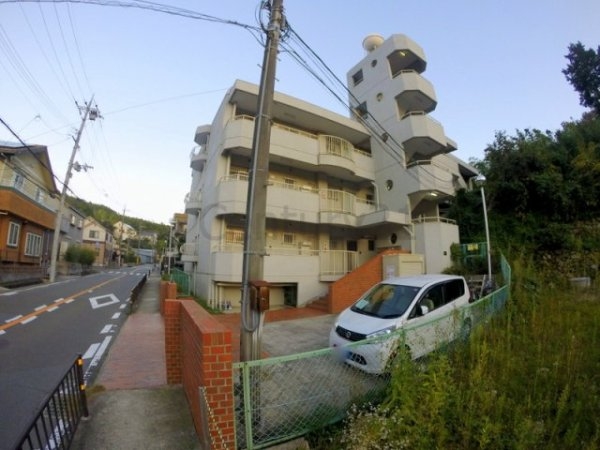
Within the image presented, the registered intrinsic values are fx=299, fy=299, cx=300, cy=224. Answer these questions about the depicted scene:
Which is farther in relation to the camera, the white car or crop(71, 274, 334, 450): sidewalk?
the white car

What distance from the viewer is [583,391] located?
11.6ft

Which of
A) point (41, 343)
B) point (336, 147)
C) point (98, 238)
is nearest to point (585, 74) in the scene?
point (336, 147)

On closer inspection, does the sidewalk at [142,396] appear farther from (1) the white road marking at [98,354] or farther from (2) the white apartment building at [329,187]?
(2) the white apartment building at [329,187]

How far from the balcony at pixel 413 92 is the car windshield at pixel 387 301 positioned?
13238 millimetres

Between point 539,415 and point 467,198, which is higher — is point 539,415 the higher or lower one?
the lower one

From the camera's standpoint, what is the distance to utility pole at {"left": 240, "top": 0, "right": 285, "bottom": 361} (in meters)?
3.72

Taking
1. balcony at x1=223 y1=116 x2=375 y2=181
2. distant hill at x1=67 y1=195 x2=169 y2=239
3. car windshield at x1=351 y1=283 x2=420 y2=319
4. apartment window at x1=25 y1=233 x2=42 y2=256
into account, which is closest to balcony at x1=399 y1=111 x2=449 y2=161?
balcony at x1=223 y1=116 x2=375 y2=181

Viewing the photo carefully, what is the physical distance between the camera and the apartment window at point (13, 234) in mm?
18641

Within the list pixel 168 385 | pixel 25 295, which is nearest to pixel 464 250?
pixel 168 385

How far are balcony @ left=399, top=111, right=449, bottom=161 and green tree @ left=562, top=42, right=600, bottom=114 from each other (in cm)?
930

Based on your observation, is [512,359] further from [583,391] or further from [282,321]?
[282,321]

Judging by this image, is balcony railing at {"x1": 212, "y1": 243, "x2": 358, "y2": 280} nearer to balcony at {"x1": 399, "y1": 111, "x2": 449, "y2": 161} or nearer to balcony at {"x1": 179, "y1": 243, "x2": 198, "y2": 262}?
balcony at {"x1": 179, "y1": 243, "x2": 198, "y2": 262}

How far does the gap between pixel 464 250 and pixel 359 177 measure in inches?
262

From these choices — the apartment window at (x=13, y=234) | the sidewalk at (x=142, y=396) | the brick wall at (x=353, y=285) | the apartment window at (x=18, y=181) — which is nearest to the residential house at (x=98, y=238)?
the apartment window at (x=13, y=234)
